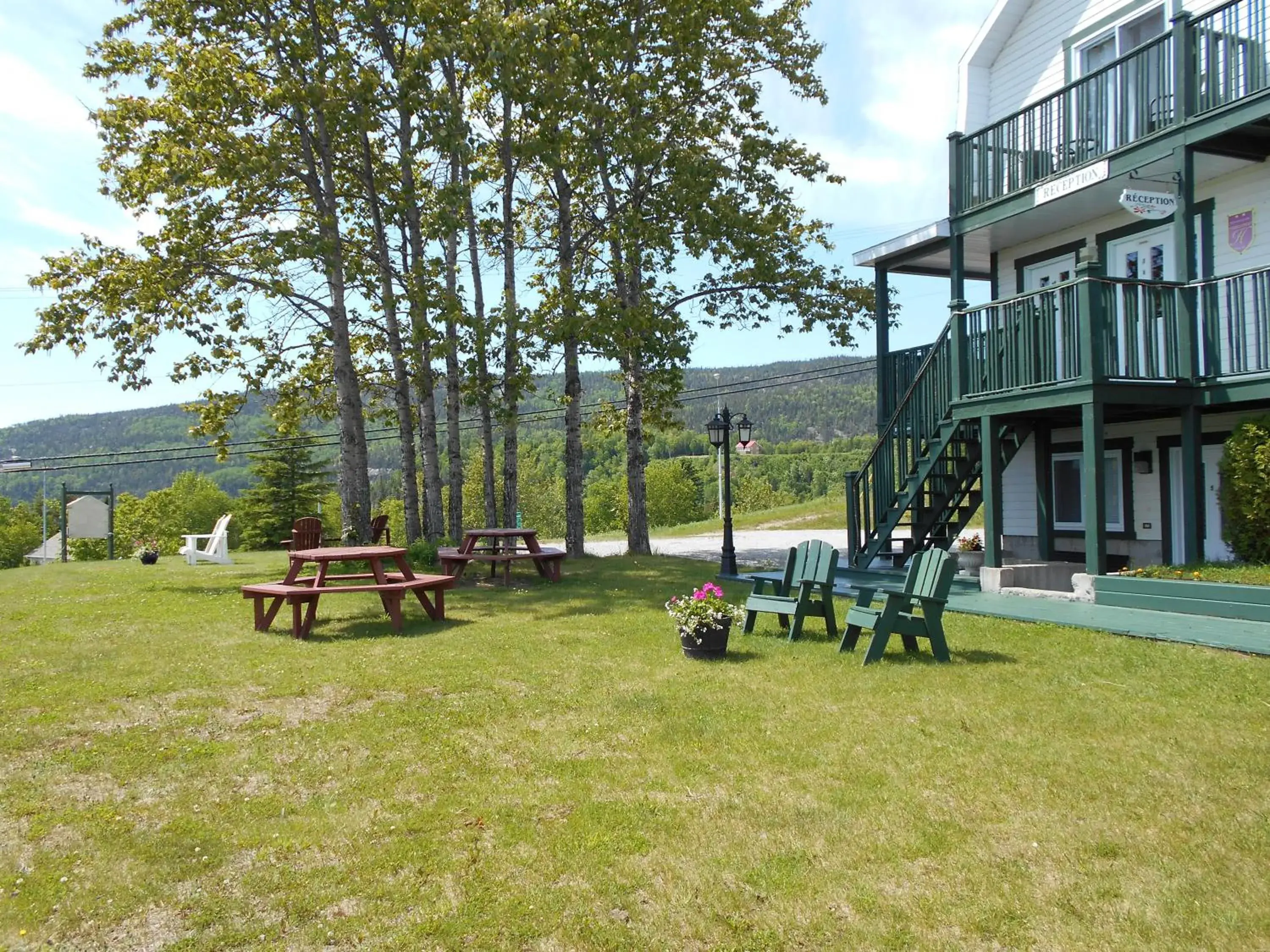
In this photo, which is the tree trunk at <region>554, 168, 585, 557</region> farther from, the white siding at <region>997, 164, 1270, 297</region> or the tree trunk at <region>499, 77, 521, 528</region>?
the white siding at <region>997, 164, 1270, 297</region>

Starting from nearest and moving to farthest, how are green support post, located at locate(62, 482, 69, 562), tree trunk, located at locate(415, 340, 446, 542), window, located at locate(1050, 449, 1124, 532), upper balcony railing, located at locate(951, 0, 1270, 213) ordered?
upper balcony railing, located at locate(951, 0, 1270, 213) < window, located at locate(1050, 449, 1124, 532) < tree trunk, located at locate(415, 340, 446, 542) < green support post, located at locate(62, 482, 69, 562)

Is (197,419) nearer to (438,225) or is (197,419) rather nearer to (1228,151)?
(438,225)

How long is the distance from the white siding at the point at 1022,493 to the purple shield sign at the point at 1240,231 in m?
3.90

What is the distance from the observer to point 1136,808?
13.7 ft

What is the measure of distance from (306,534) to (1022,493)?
1152cm

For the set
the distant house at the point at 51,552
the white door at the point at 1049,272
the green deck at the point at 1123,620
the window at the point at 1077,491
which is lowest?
the distant house at the point at 51,552

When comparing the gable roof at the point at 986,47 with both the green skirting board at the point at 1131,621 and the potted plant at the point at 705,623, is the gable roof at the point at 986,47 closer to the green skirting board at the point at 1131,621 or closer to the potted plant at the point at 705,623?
the green skirting board at the point at 1131,621

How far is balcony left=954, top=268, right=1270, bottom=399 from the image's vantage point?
9688 millimetres

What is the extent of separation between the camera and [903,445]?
43.3ft

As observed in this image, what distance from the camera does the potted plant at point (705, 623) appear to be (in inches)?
302

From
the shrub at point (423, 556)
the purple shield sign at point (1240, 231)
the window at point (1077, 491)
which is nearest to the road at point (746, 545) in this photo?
the shrub at point (423, 556)

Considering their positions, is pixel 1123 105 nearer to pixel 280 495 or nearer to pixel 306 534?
pixel 306 534

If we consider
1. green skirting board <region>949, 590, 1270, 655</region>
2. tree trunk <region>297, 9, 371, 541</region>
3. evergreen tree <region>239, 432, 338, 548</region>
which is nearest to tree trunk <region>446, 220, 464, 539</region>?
tree trunk <region>297, 9, 371, 541</region>

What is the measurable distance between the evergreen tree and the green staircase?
4275cm
